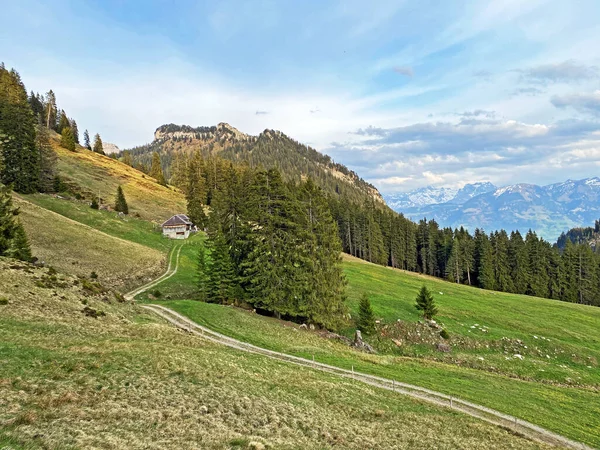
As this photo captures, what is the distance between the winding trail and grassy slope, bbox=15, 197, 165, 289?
18344 mm

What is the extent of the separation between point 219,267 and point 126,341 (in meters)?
23.8

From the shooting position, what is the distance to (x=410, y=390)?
2555cm

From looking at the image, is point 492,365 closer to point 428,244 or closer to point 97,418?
point 97,418

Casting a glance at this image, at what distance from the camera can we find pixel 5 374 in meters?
14.3

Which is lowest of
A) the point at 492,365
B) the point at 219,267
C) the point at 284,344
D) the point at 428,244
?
the point at 492,365

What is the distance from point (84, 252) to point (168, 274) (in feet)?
41.2

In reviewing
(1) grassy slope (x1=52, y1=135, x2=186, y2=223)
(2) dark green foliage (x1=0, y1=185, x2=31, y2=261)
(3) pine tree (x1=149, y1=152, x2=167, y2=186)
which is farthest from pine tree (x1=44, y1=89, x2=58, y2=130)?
(2) dark green foliage (x1=0, y1=185, x2=31, y2=261)

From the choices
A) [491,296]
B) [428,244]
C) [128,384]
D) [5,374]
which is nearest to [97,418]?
[128,384]

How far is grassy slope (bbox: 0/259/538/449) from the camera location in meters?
12.1

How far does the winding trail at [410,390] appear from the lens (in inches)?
830

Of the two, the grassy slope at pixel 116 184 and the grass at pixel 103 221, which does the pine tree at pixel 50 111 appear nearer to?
the grassy slope at pixel 116 184

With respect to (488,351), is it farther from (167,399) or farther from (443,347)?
(167,399)

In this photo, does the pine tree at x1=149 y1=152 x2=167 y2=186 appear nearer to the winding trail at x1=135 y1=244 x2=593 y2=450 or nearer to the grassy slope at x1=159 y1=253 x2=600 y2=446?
the grassy slope at x1=159 y1=253 x2=600 y2=446

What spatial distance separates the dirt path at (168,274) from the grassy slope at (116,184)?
25.4 meters
